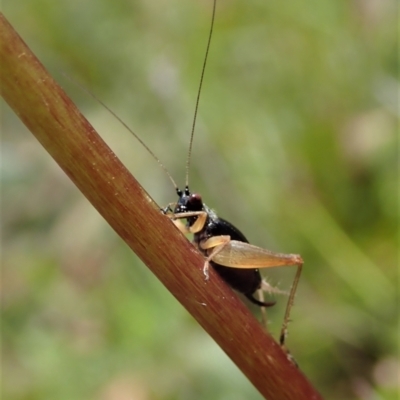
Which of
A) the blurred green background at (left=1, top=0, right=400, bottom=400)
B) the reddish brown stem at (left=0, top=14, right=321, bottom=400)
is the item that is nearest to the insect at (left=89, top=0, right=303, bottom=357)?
the reddish brown stem at (left=0, top=14, right=321, bottom=400)

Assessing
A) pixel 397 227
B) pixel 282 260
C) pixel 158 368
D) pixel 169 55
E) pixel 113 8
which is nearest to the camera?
pixel 282 260

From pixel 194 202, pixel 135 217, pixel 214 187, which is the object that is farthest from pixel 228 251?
pixel 214 187

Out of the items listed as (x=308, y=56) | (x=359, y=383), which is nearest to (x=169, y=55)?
(x=308, y=56)

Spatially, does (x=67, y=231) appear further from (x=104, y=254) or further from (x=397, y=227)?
(x=397, y=227)

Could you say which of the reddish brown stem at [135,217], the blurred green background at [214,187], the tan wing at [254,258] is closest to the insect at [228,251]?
the tan wing at [254,258]

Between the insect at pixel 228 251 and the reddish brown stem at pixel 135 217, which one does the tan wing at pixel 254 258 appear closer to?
the insect at pixel 228 251

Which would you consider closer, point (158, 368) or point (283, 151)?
point (158, 368)
